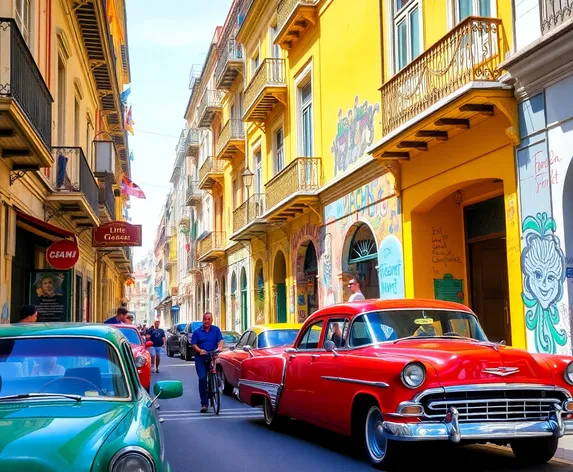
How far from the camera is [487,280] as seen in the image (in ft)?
50.2

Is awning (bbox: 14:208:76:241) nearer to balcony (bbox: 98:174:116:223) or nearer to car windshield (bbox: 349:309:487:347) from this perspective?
car windshield (bbox: 349:309:487:347)

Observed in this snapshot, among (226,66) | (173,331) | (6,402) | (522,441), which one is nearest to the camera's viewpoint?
(6,402)

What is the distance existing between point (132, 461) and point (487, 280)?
12.3m

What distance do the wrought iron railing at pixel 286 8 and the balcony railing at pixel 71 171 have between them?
723cm

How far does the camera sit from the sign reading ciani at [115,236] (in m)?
24.4

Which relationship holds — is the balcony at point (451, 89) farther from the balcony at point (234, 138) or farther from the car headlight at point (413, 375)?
the balcony at point (234, 138)

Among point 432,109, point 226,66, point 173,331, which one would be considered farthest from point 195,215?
point 432,109

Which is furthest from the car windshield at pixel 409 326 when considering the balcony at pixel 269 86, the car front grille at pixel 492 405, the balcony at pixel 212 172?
the balcony at pixel 212 172

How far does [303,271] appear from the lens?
23.6 meters

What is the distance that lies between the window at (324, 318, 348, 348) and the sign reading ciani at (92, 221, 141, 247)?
53.1 feet

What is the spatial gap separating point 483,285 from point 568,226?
15.3ft

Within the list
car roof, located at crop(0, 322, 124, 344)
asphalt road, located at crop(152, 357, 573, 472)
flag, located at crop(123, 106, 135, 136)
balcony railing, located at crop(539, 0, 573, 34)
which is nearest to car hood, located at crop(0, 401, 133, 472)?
car roof, located at crop(0, 322, 124, 344)

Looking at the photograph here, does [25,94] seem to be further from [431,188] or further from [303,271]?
[303,271]

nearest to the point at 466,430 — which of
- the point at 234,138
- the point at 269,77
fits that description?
the point at 269,77
